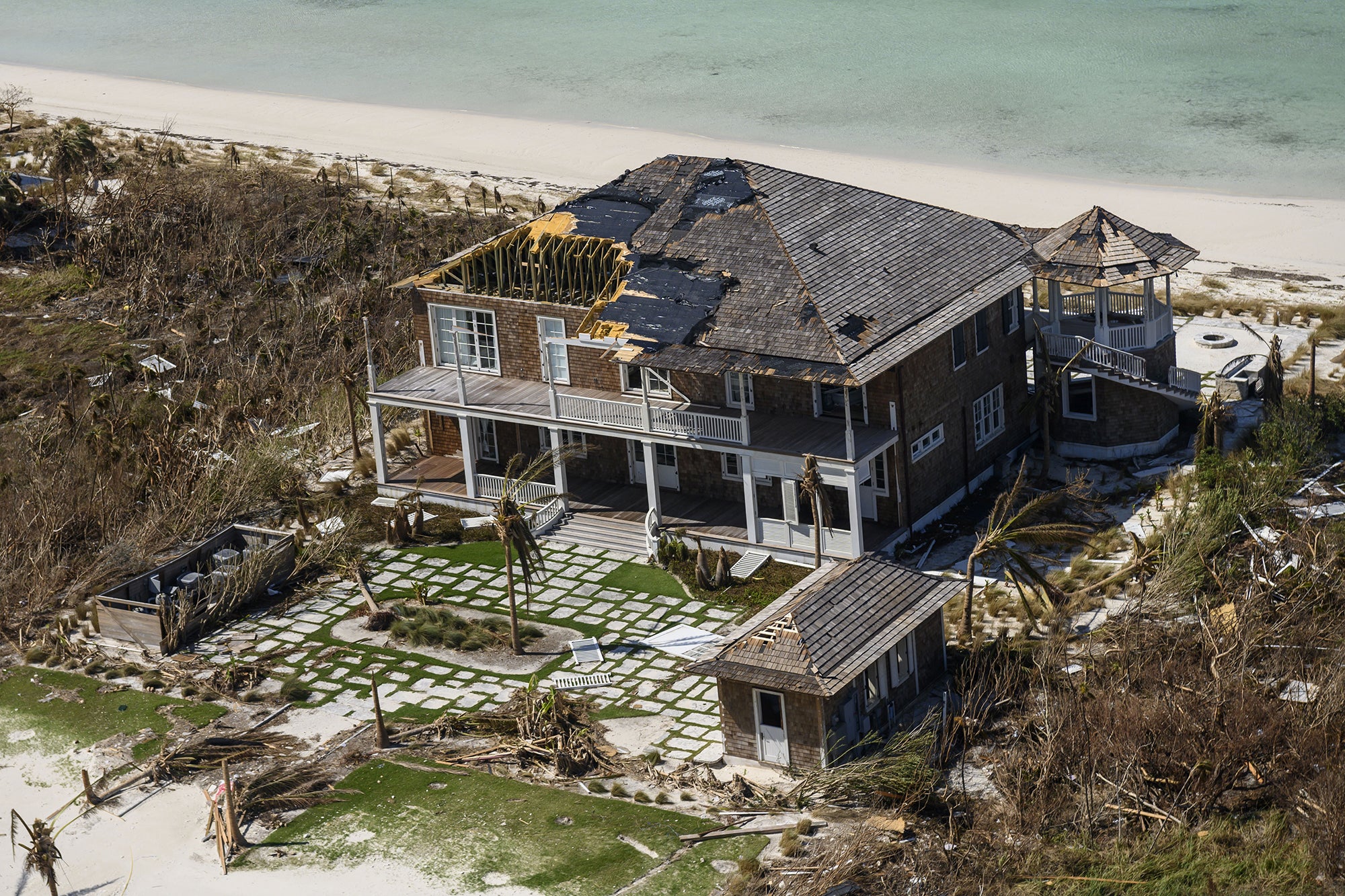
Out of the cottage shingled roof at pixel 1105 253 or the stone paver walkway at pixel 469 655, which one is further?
the cottage shingled roof at pixel 1105 253

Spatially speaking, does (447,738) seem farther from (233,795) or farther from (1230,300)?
(1230,300)

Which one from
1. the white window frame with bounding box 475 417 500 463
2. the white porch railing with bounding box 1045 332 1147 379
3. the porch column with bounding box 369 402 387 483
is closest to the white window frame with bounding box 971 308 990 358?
the white porch railing with bounding box 1045 332 1147 379

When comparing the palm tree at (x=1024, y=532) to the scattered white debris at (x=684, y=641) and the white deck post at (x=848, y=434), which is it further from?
the scattered white debris at (x=684, y=641)

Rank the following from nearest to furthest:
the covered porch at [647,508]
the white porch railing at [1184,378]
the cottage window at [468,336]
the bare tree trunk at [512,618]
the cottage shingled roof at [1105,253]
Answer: the bare tree trunk at [512,618]
the covered porch at [647,508]
the cottage shingled roof at [1105,253]
the white porch railing at [1184,378]
the cottage window at [468,336]

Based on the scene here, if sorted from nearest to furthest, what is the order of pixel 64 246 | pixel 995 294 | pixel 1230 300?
pixel 995 294, pixel 1230 300, pixel 64 246

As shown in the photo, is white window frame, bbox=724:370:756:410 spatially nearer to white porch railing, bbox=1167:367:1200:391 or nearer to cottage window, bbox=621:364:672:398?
cottage window, bbox=621:364:672:398

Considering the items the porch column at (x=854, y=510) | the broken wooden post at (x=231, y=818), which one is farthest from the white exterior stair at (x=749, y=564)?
the broken wooden post at (x=231, y=818)

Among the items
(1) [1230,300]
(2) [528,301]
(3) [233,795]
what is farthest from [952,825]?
(1) [1230,300]
